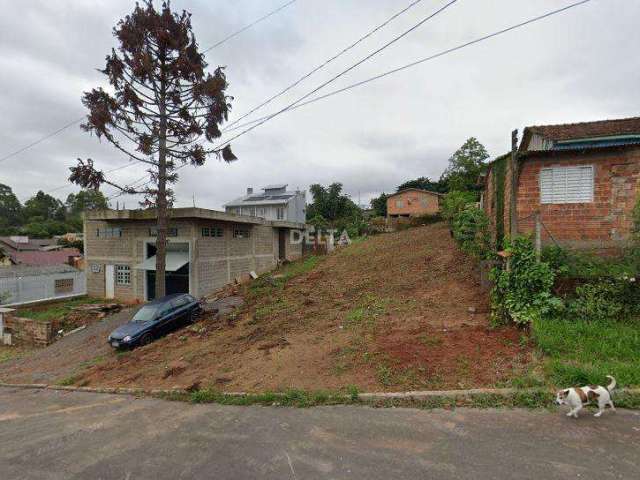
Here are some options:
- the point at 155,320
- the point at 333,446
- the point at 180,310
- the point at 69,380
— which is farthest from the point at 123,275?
the point at 333,446

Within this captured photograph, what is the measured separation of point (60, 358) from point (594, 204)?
57.8ft

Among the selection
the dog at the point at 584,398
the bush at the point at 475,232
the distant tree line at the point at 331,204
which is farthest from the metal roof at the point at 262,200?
the dog at the point at 584,398

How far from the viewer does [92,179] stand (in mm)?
12852

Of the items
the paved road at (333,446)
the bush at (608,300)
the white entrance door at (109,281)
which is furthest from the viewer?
the white entrance door at (109,281)

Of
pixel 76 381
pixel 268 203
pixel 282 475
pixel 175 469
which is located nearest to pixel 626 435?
pixel 282 475

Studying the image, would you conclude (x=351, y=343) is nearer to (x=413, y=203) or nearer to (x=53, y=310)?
(x=53, y=310)

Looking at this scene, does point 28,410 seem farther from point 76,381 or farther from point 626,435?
point 626,435

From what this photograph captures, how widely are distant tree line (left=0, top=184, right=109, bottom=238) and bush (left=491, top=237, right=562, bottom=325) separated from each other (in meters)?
73.8

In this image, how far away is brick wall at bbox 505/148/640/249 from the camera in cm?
819

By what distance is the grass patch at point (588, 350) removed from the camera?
4566 millimetres

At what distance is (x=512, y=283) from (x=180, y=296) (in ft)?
38.2

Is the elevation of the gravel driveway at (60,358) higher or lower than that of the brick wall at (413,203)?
lower

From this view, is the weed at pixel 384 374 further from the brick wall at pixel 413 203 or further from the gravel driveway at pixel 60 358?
the brick wall at pixel 413 203

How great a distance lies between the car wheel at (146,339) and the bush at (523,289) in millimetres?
10763
